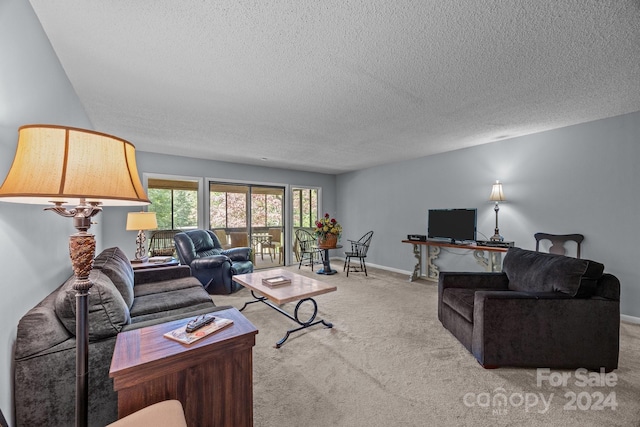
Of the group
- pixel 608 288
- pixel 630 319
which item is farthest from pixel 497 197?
pixel 608 288

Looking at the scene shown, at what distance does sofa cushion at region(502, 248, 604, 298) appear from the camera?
2.00 meters

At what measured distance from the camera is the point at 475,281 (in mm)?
2770

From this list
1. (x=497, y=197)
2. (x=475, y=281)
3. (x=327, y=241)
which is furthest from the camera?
(x=327, y=241)

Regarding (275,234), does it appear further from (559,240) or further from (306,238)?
(559,240)

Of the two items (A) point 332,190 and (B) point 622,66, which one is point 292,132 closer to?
(B) point 622,66

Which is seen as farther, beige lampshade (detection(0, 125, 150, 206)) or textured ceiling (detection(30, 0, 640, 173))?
textured ceiling (detection(30, 0, 640, 173))

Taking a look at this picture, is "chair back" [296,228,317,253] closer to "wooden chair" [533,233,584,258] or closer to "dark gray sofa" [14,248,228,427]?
"wooden chair" [533,233,584,258]

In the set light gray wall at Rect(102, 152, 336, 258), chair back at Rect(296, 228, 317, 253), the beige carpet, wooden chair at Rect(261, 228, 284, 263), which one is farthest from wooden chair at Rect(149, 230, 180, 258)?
the beige carpet

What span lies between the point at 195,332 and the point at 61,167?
2.96 ft

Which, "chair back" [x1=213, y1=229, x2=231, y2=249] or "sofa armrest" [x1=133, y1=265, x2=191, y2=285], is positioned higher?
"chair back" [x1=213, y1=229, x2=231, y2=249]

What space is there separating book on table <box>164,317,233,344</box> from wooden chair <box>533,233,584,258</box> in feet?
13.3

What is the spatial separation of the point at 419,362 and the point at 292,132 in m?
2.96

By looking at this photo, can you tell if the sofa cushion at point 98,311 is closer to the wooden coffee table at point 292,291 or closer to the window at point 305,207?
the wooden coffee table at point 292,291

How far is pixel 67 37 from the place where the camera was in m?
1.61
